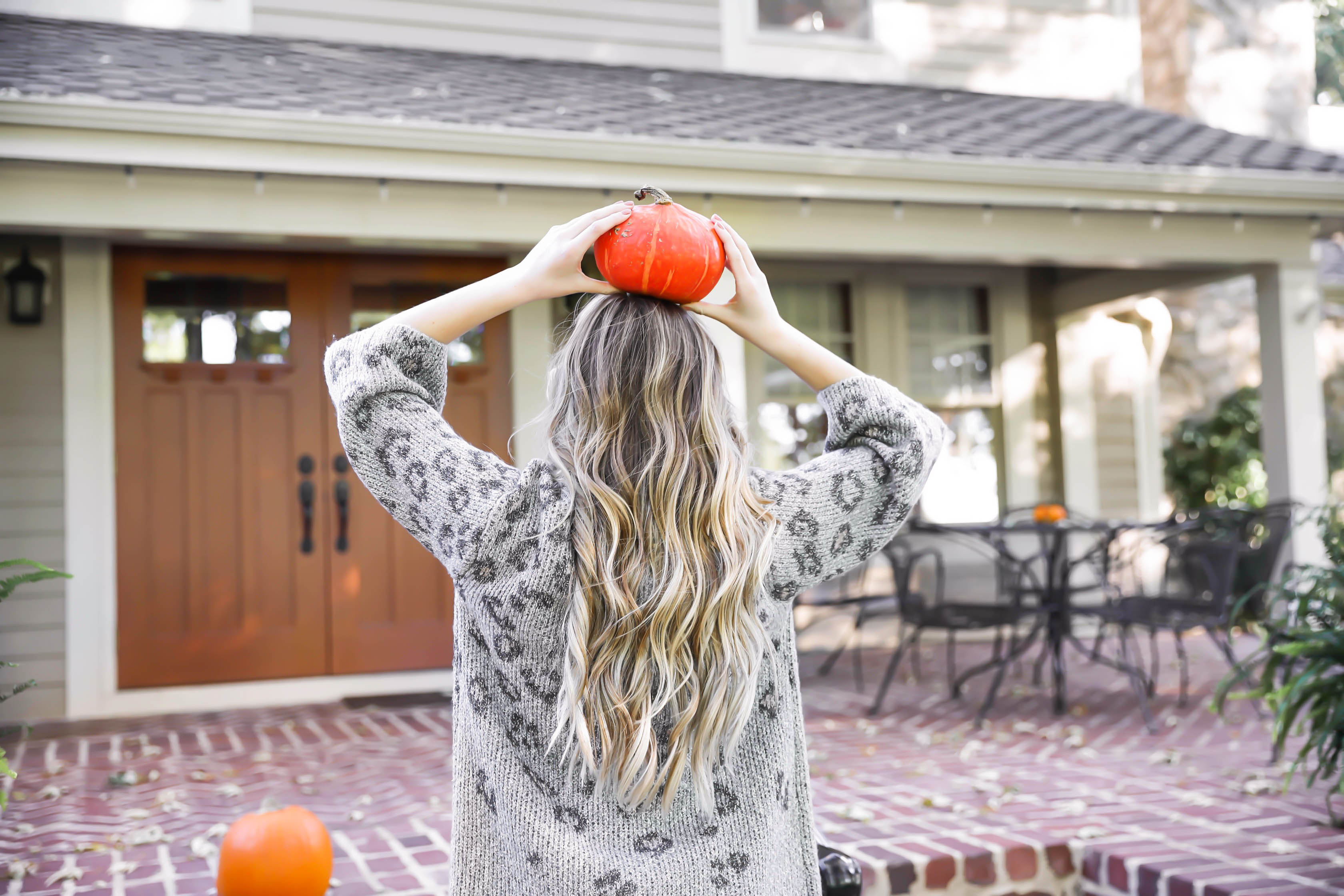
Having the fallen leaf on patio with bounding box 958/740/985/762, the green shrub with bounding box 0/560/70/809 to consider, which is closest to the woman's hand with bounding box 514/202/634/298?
the green shrub with bounding box 0/560/70/809

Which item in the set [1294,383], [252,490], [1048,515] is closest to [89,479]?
[252,490]

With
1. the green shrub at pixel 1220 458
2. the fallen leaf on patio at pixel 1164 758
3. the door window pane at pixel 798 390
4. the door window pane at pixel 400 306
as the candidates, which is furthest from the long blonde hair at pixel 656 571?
the green shrub at pixel 1220 458

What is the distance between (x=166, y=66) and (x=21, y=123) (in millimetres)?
970

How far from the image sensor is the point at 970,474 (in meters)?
6.87

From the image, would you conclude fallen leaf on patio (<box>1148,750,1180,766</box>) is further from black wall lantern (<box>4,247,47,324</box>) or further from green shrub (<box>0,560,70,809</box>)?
black wall lantern (<box>4,247,47,324</box>)

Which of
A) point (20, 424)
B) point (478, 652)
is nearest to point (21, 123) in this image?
point (20, 424)

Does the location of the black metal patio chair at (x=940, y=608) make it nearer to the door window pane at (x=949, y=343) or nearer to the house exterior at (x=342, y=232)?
the house exterior at (x=342, y=232)

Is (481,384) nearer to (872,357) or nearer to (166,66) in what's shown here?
(166,66)

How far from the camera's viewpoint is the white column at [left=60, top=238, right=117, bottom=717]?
4.88 m

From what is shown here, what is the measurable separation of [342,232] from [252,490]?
59.4 inches

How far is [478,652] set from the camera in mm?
1188

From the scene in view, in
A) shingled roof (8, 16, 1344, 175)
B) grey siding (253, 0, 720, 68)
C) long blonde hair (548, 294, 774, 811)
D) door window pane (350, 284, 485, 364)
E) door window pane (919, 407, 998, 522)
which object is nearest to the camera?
long blonde hair (548, 294, 774, 811)

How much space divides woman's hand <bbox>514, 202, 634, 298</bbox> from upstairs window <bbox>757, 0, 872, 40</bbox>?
599 centimetres

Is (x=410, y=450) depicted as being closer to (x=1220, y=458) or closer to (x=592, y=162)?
(x=592, y=162)
